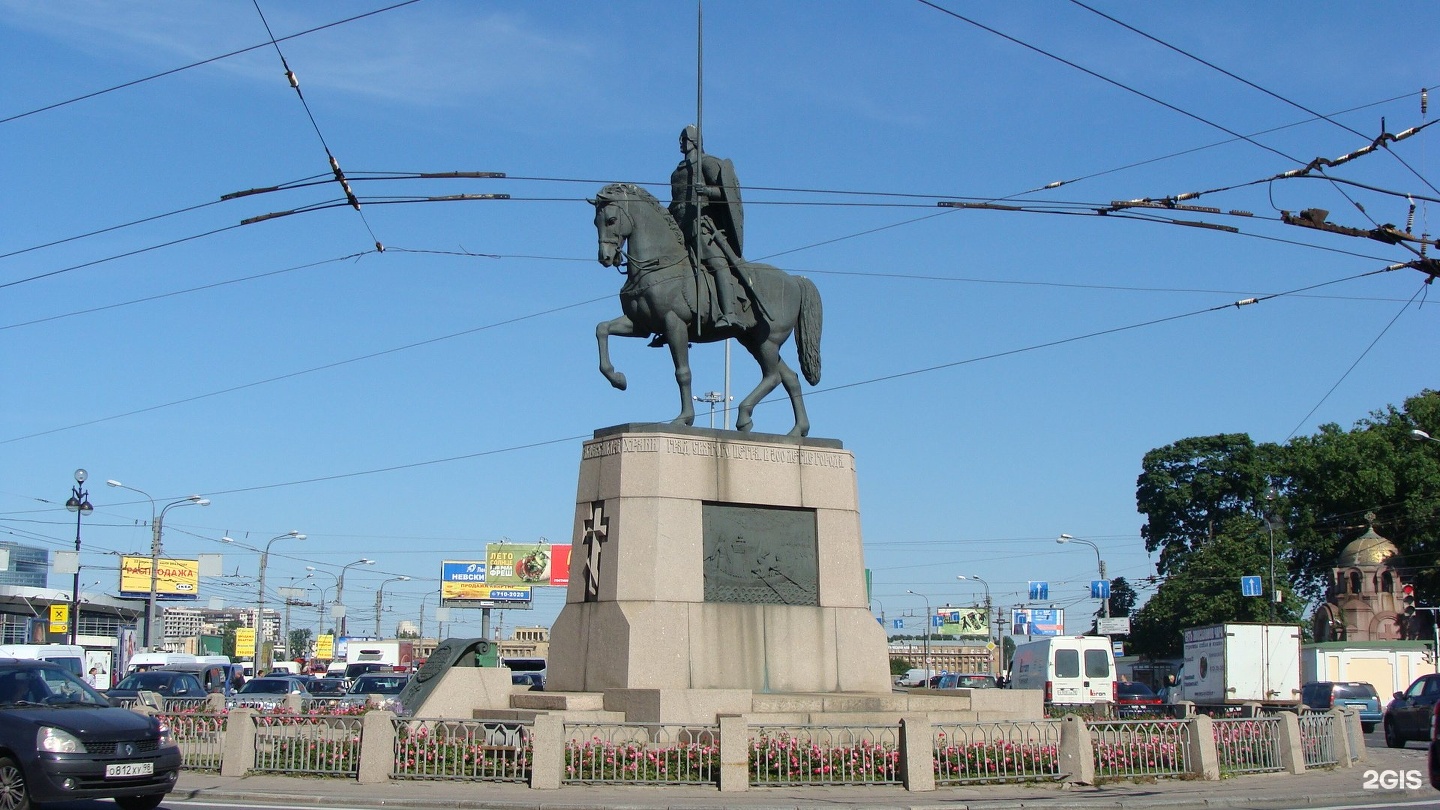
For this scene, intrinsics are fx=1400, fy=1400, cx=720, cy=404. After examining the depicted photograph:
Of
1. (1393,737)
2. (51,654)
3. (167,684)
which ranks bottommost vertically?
(1393,737)

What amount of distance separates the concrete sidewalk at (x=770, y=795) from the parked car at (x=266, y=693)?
1328cm

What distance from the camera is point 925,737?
16.8 meters

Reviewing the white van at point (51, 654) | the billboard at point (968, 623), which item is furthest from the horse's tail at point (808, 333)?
the billboard at point (968, 623)

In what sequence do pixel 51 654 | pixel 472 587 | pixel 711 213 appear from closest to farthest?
pixel 711 213, pixel 51 654, pixel 472 587

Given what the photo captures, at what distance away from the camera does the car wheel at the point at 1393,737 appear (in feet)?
93.9

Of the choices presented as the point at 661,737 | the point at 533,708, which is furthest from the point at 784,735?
the point at 533,708

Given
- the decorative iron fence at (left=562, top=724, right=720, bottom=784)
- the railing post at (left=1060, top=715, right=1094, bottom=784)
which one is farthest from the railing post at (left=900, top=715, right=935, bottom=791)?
the decorative iron fence at (left=562, top=724, right=720, bottom=784)

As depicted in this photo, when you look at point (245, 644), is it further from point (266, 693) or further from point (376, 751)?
point (376, 751)

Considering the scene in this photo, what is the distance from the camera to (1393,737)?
28719mm

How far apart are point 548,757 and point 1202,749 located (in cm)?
869

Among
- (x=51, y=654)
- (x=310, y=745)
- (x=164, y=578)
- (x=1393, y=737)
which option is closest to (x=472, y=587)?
(x=164, y=578)

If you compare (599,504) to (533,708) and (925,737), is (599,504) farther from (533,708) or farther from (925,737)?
(925,737)

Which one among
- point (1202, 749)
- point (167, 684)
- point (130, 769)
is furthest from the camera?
point (167, 684)

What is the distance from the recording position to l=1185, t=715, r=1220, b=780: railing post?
60.8 ft
